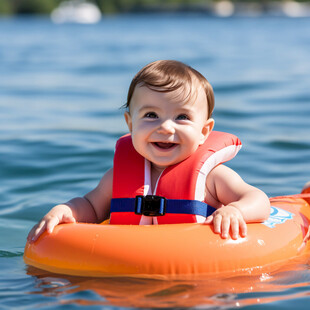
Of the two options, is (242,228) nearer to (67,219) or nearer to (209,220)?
(209,220)

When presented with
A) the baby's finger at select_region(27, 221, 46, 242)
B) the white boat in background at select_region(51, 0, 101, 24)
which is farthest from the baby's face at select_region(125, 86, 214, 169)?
the white boat in background at select_region(51, 0, 101, 24)

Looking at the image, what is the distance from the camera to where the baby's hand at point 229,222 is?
3275mm

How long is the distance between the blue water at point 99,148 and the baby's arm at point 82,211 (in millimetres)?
238

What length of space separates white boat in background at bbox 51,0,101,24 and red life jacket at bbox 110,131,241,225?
6553 centimetres

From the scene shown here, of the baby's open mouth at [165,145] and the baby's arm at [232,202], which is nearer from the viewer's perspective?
the baby's arm at [232,202]

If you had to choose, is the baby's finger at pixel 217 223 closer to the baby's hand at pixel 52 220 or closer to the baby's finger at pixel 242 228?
the baby's finger at pixel 242 228

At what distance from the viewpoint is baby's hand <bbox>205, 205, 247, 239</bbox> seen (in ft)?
10.7

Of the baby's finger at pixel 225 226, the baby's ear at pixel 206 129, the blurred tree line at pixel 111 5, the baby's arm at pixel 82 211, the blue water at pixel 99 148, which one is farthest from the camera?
the blurred tree line at pixel 111 5

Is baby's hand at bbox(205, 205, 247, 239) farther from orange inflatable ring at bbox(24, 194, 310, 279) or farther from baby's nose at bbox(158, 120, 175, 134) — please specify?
baby's nose at bbox(158, 120, 175, 134)

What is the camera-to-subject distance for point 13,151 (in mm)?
6852

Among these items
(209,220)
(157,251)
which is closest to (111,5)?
(209,220)

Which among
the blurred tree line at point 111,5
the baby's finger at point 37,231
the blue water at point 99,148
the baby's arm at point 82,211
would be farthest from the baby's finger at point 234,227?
the blurred tree line at point 111,5

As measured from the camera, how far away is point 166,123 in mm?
3438

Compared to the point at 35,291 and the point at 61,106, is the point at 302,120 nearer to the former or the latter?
the point at 61,106
